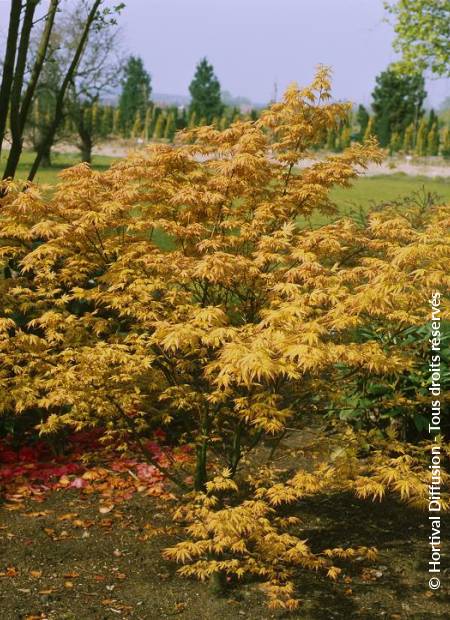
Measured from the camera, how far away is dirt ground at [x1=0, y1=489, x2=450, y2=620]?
15.5ft

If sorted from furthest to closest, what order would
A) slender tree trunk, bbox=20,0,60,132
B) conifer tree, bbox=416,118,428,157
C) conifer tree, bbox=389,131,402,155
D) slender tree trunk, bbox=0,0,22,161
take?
conifer tree, bbox=389,131,402,155 < conifer tree, bbox=416,118,428,157 < slender tree trunk, bbox=20,0,60,132 < slender tree trunk, bbox=0,0,22,161

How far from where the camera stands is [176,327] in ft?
13.1

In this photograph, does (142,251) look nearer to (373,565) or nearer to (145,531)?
(145,531)

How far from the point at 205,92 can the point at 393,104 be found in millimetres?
14126

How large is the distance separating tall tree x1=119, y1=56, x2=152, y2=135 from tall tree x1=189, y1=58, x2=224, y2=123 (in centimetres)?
389

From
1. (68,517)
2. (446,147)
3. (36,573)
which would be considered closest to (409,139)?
(446,147)

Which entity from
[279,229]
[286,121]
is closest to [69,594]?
[279,229]

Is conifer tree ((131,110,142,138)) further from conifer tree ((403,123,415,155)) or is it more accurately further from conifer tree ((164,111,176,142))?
conifer tree ((403,123,415,155))

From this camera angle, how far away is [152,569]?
17.3 feet

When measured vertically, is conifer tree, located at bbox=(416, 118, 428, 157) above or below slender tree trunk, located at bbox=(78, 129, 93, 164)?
above

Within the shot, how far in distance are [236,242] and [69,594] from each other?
Result: 2895mm

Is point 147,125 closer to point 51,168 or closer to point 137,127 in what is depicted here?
point 137,127

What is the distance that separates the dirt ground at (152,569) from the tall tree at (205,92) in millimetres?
45756

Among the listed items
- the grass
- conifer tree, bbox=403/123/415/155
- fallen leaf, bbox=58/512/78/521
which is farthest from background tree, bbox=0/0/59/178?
conifer tree, bbox=403/123/415/155
